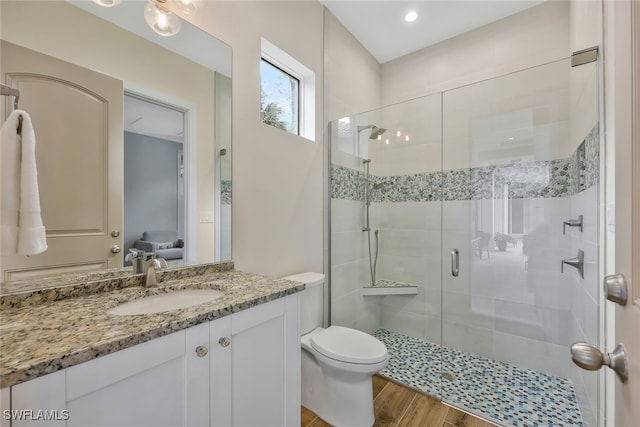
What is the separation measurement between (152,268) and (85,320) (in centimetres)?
40

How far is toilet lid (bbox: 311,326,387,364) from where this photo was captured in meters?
1.48

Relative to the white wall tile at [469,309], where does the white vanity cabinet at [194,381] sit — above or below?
above

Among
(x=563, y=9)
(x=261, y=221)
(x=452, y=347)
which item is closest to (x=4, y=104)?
(x=261, y=221)

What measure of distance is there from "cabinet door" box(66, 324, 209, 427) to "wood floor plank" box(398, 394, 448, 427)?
1.28m

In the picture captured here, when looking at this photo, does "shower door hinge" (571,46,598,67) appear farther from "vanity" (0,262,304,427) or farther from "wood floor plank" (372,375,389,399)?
"wood floor plank" (372,375,389,399)

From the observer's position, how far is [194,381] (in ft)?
2.72

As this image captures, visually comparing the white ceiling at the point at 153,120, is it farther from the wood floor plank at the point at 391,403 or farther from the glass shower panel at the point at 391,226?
the wood floor plank at the point at 391,403

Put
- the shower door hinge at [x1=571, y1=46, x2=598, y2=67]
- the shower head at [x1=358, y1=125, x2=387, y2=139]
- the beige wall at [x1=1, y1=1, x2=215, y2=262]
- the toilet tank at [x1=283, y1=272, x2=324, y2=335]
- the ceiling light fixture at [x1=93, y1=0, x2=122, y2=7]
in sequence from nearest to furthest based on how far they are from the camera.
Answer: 1. the beige wall at [x1=1, y1=1, x2=215, y2=262]
2. the ceiling light fixture at [x1=93, y1=0, x2=122, y2=7]
3. the shower door hinge at [x1=571, y1=46, x2=598, y2=67]
4. the toilet tank at [x1=283, y1=272, x2=324, y2=335]
5. the shower head at [x1=358, y1=125, x2=387, y2=139]

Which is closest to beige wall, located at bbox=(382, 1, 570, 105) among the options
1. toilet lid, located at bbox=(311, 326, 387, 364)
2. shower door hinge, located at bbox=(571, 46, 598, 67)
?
shower door hinge, located at bbox=(571, 46, 598, 67)

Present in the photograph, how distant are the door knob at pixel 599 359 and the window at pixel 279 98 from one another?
1764 mm

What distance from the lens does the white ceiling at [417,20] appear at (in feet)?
7.02

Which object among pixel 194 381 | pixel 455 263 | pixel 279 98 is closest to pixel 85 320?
pixel 194 381

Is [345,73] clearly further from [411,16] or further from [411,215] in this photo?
[411,215]

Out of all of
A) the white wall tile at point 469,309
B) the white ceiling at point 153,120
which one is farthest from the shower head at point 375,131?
the white ceiling at point 153,120
